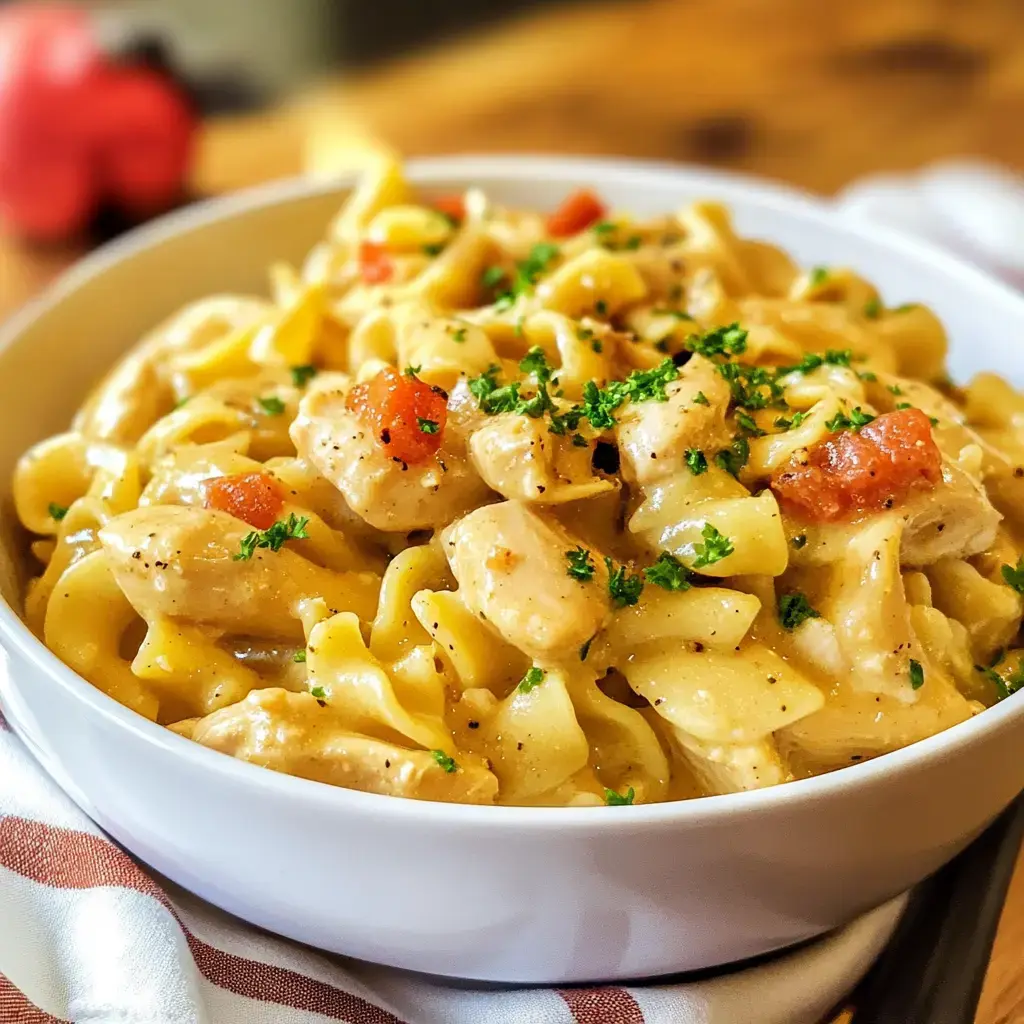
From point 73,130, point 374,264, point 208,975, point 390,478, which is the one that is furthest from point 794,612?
point 73,130

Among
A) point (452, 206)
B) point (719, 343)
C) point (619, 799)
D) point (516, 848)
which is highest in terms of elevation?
point (719, 343)

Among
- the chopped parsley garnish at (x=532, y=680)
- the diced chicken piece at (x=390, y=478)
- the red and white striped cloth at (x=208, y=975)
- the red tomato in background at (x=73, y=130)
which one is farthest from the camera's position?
the red tomato in background at (x=73, y=130)

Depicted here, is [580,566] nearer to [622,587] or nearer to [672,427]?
[622,587]

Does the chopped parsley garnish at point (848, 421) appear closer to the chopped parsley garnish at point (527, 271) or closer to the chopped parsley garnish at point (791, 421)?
the chopped parsley garnish at point (791, 421)

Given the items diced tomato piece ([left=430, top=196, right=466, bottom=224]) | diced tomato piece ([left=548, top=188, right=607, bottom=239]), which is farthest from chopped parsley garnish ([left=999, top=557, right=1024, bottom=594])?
diced tomato piece ([left=430, top=196, right=466, bottom=224])

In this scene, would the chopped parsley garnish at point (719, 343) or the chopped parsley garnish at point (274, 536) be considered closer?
the chopped parsley garnish at point (274, 536)

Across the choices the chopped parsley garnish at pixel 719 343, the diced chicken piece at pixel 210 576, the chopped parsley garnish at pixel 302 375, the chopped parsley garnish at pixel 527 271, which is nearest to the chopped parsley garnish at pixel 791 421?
the chopped parsley garnish at pixel 719 343
